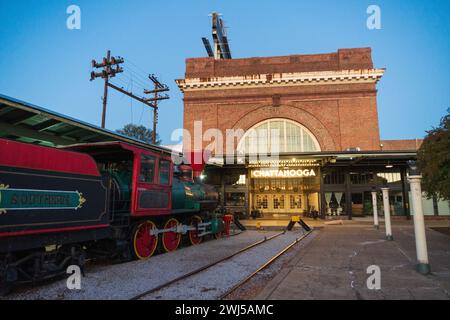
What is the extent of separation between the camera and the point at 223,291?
532 centimetres

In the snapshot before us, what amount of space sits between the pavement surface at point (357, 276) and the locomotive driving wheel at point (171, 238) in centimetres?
389

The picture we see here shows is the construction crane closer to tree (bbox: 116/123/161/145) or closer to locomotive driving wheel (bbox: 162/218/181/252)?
tree (bbox: 116/123/161/145)

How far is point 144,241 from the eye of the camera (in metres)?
8.46

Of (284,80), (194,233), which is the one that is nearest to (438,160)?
(194,233)

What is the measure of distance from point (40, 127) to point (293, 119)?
72.5 feet

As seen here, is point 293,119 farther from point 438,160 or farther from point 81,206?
point 81,206

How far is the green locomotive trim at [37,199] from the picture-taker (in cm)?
471

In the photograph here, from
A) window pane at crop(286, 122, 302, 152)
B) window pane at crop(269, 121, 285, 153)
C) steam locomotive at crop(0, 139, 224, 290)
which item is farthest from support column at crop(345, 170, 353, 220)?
steam locomotive at crop(0, 139, 224, 290)

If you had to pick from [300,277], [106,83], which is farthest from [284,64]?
[300,277]

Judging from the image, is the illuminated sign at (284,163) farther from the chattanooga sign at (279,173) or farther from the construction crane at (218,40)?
the construction crane at (218,40)

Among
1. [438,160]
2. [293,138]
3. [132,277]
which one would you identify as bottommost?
[132,277]

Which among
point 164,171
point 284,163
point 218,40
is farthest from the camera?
point 218,40

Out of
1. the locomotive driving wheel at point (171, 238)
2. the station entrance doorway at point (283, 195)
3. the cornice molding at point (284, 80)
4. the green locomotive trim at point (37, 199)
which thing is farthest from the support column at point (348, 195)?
the green locomotive trim at point (37, 199)
